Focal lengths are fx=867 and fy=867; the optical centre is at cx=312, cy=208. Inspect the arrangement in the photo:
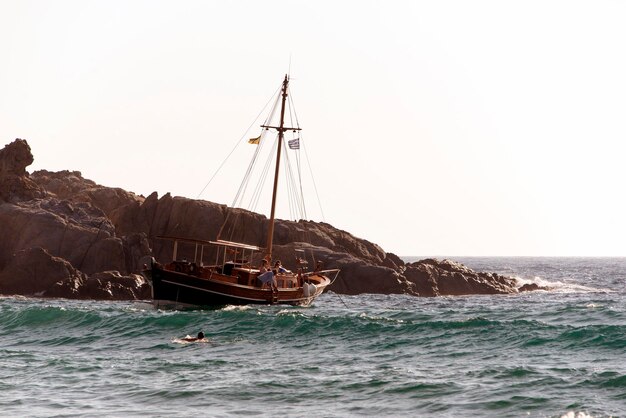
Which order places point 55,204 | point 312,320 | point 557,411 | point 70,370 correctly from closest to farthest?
1. point 557,411
2. point 70,370
3. point 312,320
4. point 55,204

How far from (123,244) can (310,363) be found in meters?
38.1

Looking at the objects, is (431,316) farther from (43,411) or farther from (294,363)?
(43,411)

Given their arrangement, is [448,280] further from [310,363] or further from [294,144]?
[310,363]

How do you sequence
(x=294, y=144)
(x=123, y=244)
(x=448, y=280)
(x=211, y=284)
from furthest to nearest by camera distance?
1. (x=448, y=280)
2. (x=123, y=244)
3. (x=294, y=144)
4. (x=211, y=284)

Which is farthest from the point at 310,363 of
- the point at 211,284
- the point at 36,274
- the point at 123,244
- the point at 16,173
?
the point at 16,173

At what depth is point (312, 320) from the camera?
127 feet

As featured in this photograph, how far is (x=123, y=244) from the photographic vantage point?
64.5 meters

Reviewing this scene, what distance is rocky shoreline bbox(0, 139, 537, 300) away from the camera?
58.3 metres

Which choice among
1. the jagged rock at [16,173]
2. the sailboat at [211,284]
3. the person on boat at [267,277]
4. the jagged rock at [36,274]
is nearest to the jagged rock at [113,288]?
the jagged rock at [36,274]

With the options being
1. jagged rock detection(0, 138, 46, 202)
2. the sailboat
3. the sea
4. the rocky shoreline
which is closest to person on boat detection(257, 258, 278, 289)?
the sailboat

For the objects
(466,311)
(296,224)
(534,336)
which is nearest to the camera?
(534,336)

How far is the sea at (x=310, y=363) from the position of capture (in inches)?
866

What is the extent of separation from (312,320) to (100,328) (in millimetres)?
9602

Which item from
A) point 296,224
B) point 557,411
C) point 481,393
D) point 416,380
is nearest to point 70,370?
point 416,380
